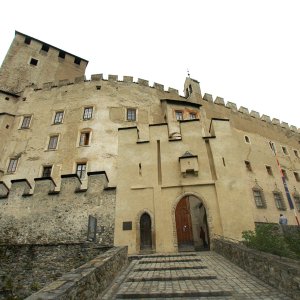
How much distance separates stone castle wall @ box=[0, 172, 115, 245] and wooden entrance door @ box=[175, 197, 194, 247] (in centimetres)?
595

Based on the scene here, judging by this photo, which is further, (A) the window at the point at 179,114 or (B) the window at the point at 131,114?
(B) the window at the point at 131,114

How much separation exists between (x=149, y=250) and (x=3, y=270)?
271 inches

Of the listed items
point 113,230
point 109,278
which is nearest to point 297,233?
point 113,230

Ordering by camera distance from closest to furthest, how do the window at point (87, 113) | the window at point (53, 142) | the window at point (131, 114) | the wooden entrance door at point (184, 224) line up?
1. the wooden entrance door at point (184, 224)
2. the window at point (53, 142)
3. the window at point (87, 113)
4. the window at point (131, 114)

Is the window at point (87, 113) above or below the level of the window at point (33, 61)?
below

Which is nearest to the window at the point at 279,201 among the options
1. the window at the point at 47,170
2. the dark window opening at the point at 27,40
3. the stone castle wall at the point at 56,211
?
the stone castle wall at the point at 56,211

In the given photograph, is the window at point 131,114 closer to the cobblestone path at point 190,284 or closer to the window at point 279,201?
the cobblestone path at point 190,284

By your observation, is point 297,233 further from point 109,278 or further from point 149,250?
point 109,278

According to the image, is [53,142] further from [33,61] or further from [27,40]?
[27,40]

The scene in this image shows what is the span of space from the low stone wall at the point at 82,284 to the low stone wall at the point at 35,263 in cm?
375

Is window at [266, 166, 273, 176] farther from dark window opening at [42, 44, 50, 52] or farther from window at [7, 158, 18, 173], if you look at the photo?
dark window opening at [42, 44, 50, 52]

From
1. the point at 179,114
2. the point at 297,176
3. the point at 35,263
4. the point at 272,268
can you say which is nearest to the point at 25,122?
the point at 179,114

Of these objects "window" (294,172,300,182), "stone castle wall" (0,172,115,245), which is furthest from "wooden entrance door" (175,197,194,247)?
"window" (294,172,300,182)

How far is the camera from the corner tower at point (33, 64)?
91.0ft
